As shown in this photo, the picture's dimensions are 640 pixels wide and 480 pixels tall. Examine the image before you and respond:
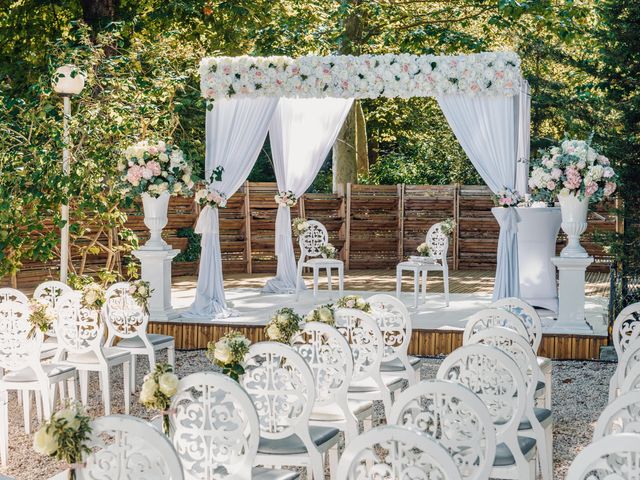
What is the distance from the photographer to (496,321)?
16.6 ft

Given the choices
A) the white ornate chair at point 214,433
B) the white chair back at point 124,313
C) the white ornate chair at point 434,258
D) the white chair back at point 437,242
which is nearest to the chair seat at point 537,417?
the white ornate chair at point 214,433

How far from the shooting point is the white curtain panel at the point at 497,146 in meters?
8.14

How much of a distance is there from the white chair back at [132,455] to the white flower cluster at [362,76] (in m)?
6.09

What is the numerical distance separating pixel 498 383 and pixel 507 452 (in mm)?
280

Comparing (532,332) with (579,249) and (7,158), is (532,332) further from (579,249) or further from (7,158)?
(7,158)

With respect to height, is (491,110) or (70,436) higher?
(491,110)

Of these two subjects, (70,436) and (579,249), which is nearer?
(70,436)

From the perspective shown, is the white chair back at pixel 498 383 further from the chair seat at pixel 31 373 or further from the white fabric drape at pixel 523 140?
the white fabric drape at pixel 523 140

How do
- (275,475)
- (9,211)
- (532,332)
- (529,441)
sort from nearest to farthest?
1. (275,475)
2. (529,441)
3. (532,332)
4. (9,211)

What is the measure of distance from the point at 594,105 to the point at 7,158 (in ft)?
17.8

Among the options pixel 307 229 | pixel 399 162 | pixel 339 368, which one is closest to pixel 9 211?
pixel 307 229

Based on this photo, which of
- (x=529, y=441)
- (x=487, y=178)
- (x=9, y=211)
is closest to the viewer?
(x=529, y=441)

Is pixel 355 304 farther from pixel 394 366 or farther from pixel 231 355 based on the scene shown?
pixel 231 355

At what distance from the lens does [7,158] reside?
7.94 metres
